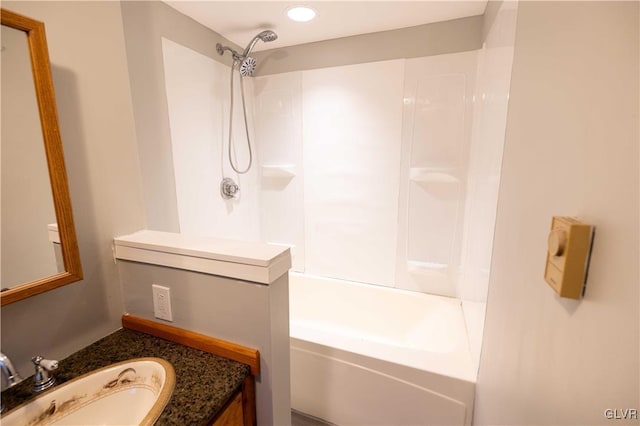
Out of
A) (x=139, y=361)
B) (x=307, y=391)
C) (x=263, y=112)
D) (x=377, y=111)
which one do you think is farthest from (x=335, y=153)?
(x=139, y=361)

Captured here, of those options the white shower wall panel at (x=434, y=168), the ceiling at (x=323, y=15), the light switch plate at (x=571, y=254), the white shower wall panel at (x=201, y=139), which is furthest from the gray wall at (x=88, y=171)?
the white shower wall panel at (x=434, y=168)

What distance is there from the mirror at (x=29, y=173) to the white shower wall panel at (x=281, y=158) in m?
1.69

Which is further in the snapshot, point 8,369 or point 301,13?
point 301,13

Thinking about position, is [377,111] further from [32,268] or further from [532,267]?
[32,268]

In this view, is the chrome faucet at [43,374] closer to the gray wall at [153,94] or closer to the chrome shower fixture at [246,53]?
the gray wall at [153,94]

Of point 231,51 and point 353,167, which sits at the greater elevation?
point 231,51

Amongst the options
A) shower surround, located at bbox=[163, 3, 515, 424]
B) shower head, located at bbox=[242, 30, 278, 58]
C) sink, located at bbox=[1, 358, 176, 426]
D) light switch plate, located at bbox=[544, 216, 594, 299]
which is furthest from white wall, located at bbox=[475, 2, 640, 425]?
shower head, located at bbox=[242, 30, 278, 58]

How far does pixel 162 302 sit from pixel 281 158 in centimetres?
168

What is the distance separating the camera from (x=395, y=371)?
1.38 meters

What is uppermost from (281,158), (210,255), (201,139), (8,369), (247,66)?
(247,66)

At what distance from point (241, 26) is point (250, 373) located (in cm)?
204

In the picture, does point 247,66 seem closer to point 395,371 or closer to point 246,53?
point 246,53

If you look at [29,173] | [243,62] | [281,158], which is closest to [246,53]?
[243,62]

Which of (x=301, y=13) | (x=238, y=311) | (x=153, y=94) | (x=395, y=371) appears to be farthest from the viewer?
(x=301, y=13)
